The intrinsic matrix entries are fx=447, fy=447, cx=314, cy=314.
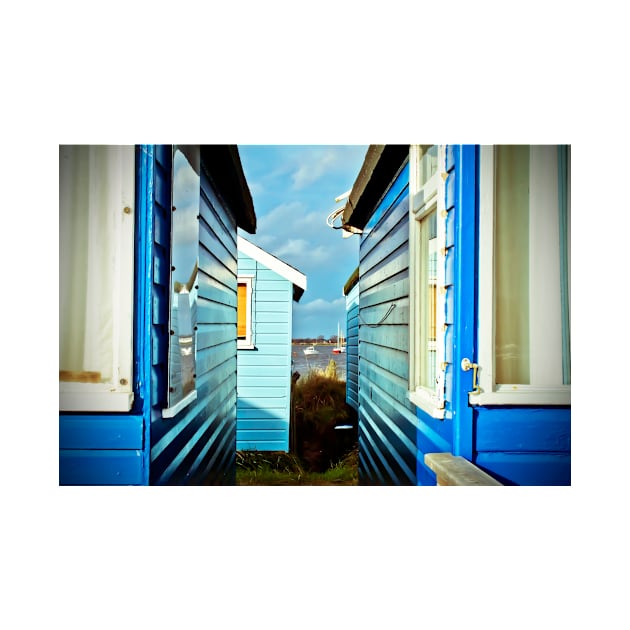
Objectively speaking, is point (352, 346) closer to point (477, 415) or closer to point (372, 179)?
point (372, 179)

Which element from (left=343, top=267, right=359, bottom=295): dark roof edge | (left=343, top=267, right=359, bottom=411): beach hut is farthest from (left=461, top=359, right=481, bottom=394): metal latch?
(left=343, top=267, right=359, bottom=411): beach hut

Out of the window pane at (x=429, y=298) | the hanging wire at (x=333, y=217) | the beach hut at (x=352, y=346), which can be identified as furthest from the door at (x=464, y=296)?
the beach hut at (x=352, y=346)

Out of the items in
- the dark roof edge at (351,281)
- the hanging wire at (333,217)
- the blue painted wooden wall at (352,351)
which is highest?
the hanging wire at (333,217)

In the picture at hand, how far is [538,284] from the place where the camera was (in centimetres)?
184

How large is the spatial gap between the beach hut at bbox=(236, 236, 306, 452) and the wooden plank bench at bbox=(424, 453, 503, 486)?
3593mm

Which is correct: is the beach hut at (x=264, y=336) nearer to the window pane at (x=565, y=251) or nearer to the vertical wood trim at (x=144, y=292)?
the vertical wood trim at (x=144, y=292)

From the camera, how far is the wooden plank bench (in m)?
1.64

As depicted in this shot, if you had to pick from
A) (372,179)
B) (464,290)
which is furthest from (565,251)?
(372,179)

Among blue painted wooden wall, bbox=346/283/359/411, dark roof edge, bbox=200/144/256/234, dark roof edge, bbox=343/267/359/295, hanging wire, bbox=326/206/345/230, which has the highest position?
dark roof edge, bbox=200/144/256/234

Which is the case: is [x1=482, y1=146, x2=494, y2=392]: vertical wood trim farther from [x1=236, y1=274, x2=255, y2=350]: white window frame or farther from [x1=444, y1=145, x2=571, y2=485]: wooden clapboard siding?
[x1=236, y1=274, x2=255, y2=350]: white window frame

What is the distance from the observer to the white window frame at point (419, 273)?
6.09ft

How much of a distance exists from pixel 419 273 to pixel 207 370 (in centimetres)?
136
